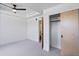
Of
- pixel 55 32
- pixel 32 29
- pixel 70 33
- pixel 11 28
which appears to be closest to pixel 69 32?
pixel 70 33

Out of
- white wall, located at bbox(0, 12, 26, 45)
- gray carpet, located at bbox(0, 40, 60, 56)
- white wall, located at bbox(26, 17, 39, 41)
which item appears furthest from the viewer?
white wall, located at bbox(26, 17, 39, 41)

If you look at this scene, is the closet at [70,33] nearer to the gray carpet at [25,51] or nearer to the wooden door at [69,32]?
the wooden door at [69,32]

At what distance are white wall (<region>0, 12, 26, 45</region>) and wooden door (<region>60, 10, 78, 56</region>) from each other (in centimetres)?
410

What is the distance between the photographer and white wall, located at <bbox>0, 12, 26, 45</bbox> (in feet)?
16.6

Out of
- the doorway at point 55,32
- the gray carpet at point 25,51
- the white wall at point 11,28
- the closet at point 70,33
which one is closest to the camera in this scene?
the closet at point 70,33

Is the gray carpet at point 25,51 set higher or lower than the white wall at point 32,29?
lower

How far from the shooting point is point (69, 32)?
288 centimetres

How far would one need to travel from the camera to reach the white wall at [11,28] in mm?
5073

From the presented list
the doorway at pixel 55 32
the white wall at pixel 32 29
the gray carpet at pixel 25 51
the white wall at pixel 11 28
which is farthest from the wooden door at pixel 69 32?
the white wall at pixel 11 28

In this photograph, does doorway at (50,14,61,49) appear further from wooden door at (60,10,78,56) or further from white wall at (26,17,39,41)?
white wall at (26,17,39,41)

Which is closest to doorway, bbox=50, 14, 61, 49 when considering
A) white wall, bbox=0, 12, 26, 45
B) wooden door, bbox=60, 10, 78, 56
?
wooden door, bbox=60, 10, 78, 56

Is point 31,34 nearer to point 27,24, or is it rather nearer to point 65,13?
point 27,24

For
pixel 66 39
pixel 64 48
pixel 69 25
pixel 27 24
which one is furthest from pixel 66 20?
pixel 27 24

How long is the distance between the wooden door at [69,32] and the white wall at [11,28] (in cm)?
410
